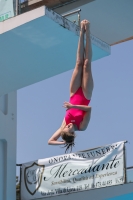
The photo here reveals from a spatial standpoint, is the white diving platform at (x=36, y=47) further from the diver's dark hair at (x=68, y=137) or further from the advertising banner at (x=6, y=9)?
the diver's dark hair at (x=68, y=137)

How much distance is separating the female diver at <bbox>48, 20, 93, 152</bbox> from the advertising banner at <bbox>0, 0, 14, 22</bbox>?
207 centimetres

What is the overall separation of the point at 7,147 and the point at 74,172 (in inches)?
76.9

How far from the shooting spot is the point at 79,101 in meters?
6.81

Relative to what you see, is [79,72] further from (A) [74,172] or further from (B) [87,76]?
(A) [74,172]

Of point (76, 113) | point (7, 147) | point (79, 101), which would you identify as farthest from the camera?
point (7, 147)

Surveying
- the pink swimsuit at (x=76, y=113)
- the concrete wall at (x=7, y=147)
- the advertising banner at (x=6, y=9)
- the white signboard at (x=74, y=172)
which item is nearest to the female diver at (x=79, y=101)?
the pink swimsuit at (x=76, y=113)

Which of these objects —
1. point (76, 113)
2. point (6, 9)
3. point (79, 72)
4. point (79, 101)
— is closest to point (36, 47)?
point (6, 9)

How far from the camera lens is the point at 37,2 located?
10.4m

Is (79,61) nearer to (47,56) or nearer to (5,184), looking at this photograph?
(47,56)

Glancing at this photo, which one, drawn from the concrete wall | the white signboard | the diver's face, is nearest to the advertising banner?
the diver's face

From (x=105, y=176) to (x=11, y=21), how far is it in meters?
4.26

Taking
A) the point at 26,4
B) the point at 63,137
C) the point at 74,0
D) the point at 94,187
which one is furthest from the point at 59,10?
the point at 63,137

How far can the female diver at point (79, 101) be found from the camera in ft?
21.4

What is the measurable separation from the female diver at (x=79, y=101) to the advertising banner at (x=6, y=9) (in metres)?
2.07
